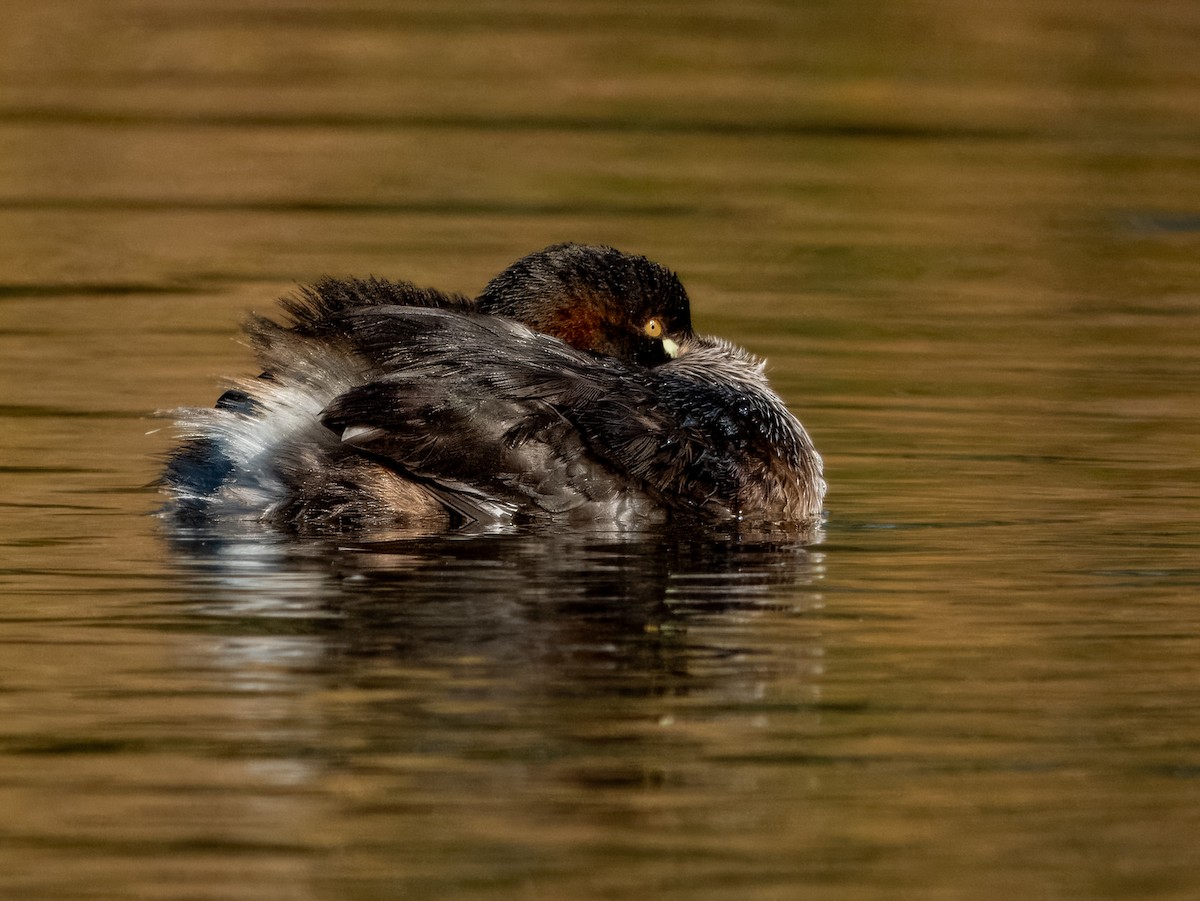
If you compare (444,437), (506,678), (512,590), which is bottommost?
(506,678)

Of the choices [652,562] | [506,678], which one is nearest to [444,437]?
[652,562]

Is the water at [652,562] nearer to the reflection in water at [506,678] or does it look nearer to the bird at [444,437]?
the reflection in water at [506,678]

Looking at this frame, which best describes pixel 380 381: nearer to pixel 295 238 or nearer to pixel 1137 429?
pixel 1137 429

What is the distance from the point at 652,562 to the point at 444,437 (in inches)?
31.9

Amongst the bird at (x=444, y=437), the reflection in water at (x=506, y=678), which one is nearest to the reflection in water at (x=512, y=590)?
the reflection in water at (x=506, y=678)

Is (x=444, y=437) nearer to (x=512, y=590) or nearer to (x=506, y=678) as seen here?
(x=512, y=590)

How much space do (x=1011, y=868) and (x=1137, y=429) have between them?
5338mm

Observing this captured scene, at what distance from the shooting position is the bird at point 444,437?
8133mm

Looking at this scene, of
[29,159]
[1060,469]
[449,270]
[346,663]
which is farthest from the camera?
[29,159]

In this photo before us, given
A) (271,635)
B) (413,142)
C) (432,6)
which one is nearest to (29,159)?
(413,142)

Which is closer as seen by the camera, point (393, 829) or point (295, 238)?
point (393, 829)

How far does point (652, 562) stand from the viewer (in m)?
7.93

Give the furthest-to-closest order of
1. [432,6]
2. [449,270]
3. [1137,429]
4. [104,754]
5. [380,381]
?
[432,6]
[449,270]
[1137,429]
[380,381]
[104,754]

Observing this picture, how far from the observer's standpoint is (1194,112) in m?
19.8
